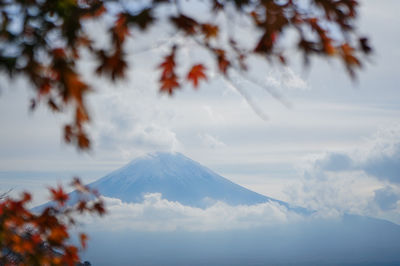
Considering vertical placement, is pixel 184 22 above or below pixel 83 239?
above

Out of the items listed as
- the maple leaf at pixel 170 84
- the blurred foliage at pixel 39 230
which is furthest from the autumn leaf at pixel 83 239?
the maple leaf at pixel 170 84

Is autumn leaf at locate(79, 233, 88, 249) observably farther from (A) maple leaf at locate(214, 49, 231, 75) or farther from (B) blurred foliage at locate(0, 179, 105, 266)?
(A) maple leaf at locate(214, 49, 231, 75)

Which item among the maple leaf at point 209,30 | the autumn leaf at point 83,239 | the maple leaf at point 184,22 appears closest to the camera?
the maple leaf at point 184,22

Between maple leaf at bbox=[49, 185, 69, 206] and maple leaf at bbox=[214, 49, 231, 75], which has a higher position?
maple leaf at bbox=[214, 49, 231, 75]

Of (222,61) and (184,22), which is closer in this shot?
(184,22)

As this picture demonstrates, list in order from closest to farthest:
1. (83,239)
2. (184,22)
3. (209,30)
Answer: (184,22) → (209,30) → (83,239)

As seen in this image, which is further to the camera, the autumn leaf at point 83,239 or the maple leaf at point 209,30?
the autumn leaf at point 83,239

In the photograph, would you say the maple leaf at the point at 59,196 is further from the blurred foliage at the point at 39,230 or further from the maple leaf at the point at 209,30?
the maple leaf at the point at 209,30

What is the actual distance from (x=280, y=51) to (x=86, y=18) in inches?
67.0

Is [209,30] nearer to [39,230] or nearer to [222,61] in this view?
[222,61]

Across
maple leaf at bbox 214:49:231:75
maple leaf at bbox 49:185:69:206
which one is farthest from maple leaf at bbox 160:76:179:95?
maple leaf at bbox 49:185:69:206

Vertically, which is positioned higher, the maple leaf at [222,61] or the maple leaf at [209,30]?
the maple leaf at [209,30]

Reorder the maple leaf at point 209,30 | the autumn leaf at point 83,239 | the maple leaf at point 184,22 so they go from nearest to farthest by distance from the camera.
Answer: the maple leaf at point 184,22 < the maple leaf at point 209,30 < the autumn leaf at point 83,239

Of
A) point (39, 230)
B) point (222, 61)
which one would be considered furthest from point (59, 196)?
point (222, 61)
